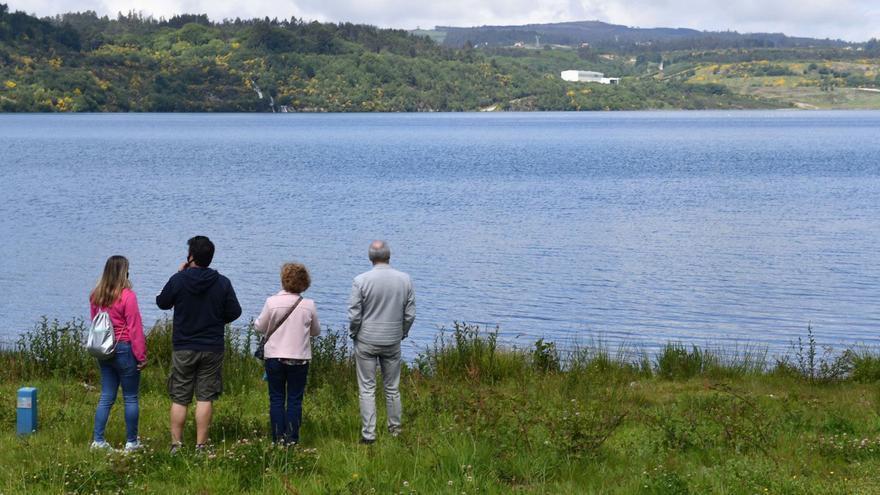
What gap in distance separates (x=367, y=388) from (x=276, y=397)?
735mm

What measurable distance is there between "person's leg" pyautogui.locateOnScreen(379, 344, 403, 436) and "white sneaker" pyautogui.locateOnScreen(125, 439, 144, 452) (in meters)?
2.00

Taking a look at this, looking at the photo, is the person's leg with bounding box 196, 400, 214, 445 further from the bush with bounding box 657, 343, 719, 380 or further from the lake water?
the lake water

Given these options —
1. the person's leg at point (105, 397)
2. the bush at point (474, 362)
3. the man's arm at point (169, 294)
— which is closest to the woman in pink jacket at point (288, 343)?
the man's arm at point (169, 294)

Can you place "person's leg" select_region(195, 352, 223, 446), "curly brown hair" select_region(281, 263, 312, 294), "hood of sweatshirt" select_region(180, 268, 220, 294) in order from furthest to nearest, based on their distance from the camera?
"curly brown hair" select_region(281, 263, 312, 294), "person's leg" select_region(195, 352, 223, 446), "hood of sweatshirt" select_region(180, 268, 220, 294)

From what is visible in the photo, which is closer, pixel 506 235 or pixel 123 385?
pixel 123 385

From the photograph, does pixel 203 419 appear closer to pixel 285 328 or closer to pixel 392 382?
pixel 285 328

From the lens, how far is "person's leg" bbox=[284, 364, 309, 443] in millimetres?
8852

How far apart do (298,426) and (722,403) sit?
4.01 metres

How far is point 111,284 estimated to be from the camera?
8453 mm

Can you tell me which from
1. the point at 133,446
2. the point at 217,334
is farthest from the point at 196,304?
A: the point at 133,446

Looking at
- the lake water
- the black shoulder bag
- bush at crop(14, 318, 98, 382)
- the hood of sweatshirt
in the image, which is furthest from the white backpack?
the lake water

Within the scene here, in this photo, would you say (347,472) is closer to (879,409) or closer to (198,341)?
(198,341)

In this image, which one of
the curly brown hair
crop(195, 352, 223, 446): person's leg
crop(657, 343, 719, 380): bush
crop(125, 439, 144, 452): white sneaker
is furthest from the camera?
crop(657, 343, 719, 380): bush

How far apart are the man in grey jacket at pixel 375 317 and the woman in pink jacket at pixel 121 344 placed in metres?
1.69
